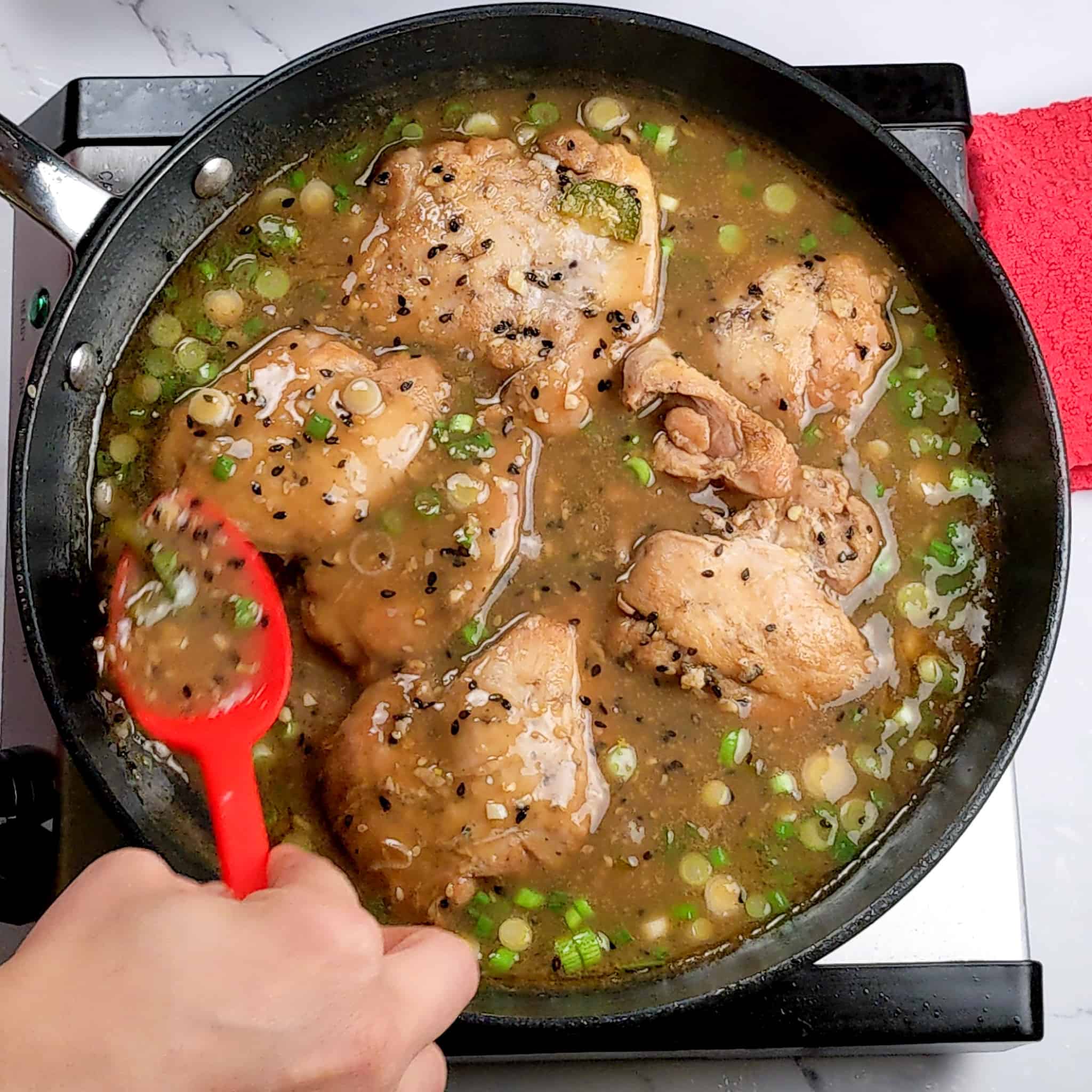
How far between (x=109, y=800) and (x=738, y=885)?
3.98 ft

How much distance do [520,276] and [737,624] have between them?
85 centimetres

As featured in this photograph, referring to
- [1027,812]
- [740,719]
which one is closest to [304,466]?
[740,719]

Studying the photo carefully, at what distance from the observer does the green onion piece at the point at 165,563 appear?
2.21m

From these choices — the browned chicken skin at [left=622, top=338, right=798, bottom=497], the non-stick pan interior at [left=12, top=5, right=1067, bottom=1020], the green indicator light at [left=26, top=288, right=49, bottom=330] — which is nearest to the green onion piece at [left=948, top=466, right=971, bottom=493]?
the non-stick pan interior at [left=12, top=5, right=1067, bottom=1020]

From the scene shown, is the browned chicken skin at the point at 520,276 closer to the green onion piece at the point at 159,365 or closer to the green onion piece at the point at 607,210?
the green onion piece at the point at 607,210

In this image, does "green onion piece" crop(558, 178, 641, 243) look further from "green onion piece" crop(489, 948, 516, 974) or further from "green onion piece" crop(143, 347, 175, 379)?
"green onion piece" crop(489, 948, 516, 974)

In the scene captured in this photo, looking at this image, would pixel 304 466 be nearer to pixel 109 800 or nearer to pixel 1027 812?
pixel 109 800

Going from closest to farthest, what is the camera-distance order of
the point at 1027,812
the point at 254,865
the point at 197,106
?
the point at 254,865
the point at 197,106
the point at 1027,812

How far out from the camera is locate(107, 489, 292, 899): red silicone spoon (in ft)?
5.85

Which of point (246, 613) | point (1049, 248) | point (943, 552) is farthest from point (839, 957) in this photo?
point (1049, 248)

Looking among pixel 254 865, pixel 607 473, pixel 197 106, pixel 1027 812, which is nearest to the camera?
pixel 254 865

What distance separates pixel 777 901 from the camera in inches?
91.0

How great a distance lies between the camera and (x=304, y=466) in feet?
7.61

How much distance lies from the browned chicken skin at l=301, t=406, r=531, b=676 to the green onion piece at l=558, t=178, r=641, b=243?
55 cm
